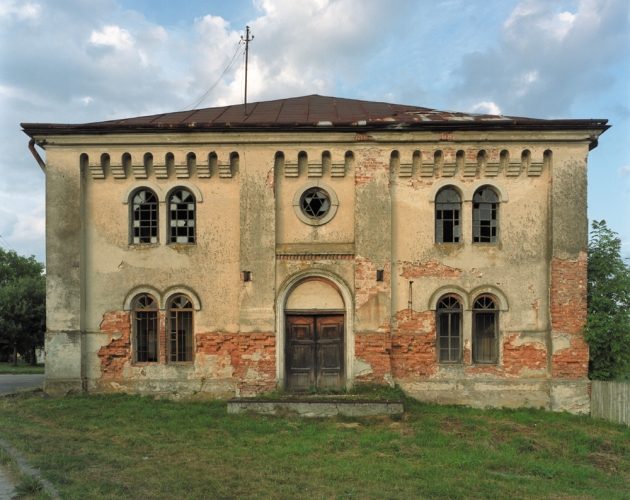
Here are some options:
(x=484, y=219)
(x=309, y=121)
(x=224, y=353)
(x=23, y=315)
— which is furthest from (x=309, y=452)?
(x=23, y=315)

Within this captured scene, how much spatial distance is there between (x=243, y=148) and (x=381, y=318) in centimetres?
564

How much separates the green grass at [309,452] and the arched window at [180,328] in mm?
1296

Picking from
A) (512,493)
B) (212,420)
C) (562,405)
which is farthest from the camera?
(562,405)

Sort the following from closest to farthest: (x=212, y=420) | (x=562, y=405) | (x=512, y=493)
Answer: (x=512, y=493) → (x=212, y=420) → (x=562, y=405)

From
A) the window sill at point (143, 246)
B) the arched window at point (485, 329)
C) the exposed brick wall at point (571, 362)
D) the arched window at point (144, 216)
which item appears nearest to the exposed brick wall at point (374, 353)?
the arched window at point (485, 329)

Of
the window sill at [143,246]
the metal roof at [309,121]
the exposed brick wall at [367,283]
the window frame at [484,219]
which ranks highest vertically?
the metal roof at [309,121]

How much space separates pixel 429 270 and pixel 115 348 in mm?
8388

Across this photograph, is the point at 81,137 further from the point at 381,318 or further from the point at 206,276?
the point at 381,318

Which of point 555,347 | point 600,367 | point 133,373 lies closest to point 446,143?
point 555,347

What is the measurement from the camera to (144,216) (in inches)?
563

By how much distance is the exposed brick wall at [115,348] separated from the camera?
13.9m

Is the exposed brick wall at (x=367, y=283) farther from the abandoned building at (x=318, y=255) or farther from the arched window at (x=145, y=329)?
the arched window at (x=145, y=329)

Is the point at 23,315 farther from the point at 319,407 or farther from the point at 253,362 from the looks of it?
the point at 319,407

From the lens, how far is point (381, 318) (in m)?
13.4
